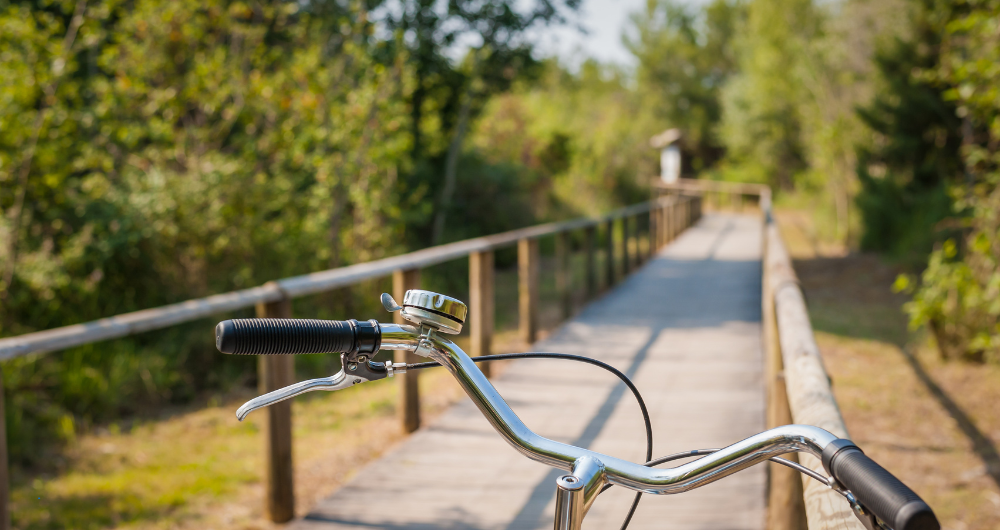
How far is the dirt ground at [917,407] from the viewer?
451cm

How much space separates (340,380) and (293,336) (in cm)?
9

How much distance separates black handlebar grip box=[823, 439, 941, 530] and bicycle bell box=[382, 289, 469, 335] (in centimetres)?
49

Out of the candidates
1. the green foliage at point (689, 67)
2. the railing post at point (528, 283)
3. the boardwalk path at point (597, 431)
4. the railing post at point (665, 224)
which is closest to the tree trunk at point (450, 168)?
the boardwalk path at point (597, 431)

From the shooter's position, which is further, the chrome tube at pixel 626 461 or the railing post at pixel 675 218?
the railing post at pixel 675 218

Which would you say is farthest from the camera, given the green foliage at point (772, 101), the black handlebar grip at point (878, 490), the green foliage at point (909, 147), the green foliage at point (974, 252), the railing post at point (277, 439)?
the green foliage at point (772, 101)

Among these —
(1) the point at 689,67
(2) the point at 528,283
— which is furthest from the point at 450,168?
(1) the point at 689,67

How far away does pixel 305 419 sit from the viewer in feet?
19.4

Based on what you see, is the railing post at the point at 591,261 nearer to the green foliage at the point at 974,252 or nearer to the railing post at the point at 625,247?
the railing post at the point at 625,247

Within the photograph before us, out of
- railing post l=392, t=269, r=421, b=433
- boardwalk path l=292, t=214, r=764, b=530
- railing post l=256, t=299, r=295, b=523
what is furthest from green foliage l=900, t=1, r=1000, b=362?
railing post l=256, t=299, r=295, b=523

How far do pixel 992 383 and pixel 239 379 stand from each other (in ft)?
21.6

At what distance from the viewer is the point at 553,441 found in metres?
1.04

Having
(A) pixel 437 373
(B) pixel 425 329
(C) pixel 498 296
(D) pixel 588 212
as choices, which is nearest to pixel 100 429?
(A) pixel 437 373

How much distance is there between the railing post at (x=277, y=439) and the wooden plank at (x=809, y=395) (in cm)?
198

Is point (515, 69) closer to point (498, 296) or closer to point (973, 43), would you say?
point (498, 296)
